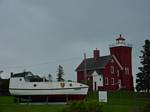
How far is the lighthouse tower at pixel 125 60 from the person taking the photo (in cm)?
9500

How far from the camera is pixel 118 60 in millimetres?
95312

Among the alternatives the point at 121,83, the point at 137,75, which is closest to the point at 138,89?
the point at 137,75

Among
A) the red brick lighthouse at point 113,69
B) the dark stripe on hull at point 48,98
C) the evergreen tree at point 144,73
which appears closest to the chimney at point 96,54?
the red brick lighthouse at point 113,69

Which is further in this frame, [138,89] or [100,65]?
[100,65]

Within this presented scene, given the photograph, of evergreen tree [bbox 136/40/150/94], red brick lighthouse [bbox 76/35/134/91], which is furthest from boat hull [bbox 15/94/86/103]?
red brick lighthouse [bbox 76/35/134/91]

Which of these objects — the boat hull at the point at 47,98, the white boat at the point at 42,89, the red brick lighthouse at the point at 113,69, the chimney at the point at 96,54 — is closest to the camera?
the white boat at the point at 42,89

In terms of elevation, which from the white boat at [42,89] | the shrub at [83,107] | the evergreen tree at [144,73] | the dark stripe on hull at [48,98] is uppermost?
the evergreen tree at [144,73]

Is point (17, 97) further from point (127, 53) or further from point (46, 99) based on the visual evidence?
point (127, 53)

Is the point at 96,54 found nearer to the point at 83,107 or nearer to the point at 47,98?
the point at 47,98

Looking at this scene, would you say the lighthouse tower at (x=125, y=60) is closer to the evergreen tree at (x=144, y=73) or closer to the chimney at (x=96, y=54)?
the chimney at (x=96, y=54)

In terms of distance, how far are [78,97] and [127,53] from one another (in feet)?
159

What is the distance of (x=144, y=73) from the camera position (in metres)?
82.8

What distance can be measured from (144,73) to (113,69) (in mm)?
12292

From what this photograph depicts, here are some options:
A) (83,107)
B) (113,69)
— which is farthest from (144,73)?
(83,107)
